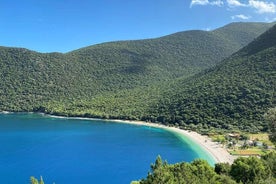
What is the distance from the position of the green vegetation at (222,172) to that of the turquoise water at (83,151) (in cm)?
2345

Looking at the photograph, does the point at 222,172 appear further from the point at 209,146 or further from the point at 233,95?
the point at 233,95

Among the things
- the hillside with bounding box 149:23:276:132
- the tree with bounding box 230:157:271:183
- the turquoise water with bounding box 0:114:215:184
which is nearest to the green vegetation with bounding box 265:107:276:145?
the tree with bounding box 230:157:271:183

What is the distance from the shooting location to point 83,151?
92.0m

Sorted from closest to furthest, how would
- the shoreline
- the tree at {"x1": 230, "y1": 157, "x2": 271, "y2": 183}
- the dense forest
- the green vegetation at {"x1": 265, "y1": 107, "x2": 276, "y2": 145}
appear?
the green vegetation at {"x1": 265, "y1": 107, "x2": 276, "y2": 145}, the tree at {"x1": 230, "y1": 157, "x2": 271, "y2": 183}, the shoreline, the dense forest

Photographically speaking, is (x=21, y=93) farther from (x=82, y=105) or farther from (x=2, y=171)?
(x=2, y=171)

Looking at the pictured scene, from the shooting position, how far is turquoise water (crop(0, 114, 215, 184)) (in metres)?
70.3

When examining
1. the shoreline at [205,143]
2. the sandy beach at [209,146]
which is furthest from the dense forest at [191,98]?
the sandy beach at [209,146]

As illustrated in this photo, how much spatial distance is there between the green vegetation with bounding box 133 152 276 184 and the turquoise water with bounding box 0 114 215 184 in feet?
76.9

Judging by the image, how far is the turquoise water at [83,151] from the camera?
70312 millimetres

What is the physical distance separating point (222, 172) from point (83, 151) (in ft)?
167

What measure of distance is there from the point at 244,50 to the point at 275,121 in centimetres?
12512

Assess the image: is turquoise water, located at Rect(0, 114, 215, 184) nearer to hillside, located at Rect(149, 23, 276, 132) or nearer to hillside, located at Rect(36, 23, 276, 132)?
hillside, located at Rect(36, 23, 276, 132)

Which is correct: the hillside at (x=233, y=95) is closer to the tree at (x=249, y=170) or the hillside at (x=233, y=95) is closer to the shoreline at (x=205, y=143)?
the shoreline at (x=205, y=143)

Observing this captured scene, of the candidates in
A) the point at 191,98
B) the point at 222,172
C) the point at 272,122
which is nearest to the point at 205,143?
the point at 191,98
